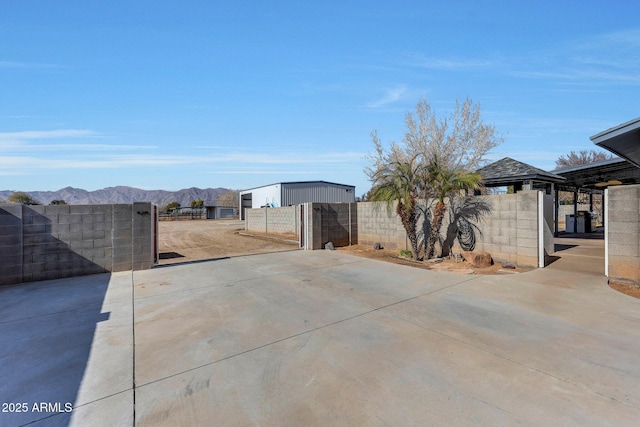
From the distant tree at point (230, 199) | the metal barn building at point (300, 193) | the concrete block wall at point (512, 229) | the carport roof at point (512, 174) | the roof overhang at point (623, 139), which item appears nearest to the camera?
the roof overhang at point (623, 139)

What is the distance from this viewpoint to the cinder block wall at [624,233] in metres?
5.62

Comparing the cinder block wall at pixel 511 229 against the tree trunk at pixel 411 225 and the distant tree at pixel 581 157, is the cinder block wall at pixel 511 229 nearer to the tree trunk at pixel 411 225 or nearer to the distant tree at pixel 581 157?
the tree trunk at pixel 411 225

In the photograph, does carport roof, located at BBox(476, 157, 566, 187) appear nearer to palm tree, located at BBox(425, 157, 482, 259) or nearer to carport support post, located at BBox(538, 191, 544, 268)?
palm tree, located at BBox(425, 157, 482, 259)

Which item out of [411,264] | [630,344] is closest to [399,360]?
[630,344]

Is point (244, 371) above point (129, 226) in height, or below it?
below

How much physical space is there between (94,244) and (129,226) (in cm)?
83

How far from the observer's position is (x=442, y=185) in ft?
27.2

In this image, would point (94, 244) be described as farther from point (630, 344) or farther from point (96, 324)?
point (630, 344)

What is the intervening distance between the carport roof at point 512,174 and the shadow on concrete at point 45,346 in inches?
485

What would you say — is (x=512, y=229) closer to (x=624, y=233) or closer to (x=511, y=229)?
(x=511, y=229)

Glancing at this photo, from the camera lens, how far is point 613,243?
5922 millimetres

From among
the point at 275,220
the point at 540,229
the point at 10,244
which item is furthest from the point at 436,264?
the point at 275,220

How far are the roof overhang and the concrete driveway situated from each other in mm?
3088

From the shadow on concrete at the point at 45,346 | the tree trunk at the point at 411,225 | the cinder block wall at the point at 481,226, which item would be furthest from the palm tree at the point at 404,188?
the shadow on concrete at the point at 45,346
